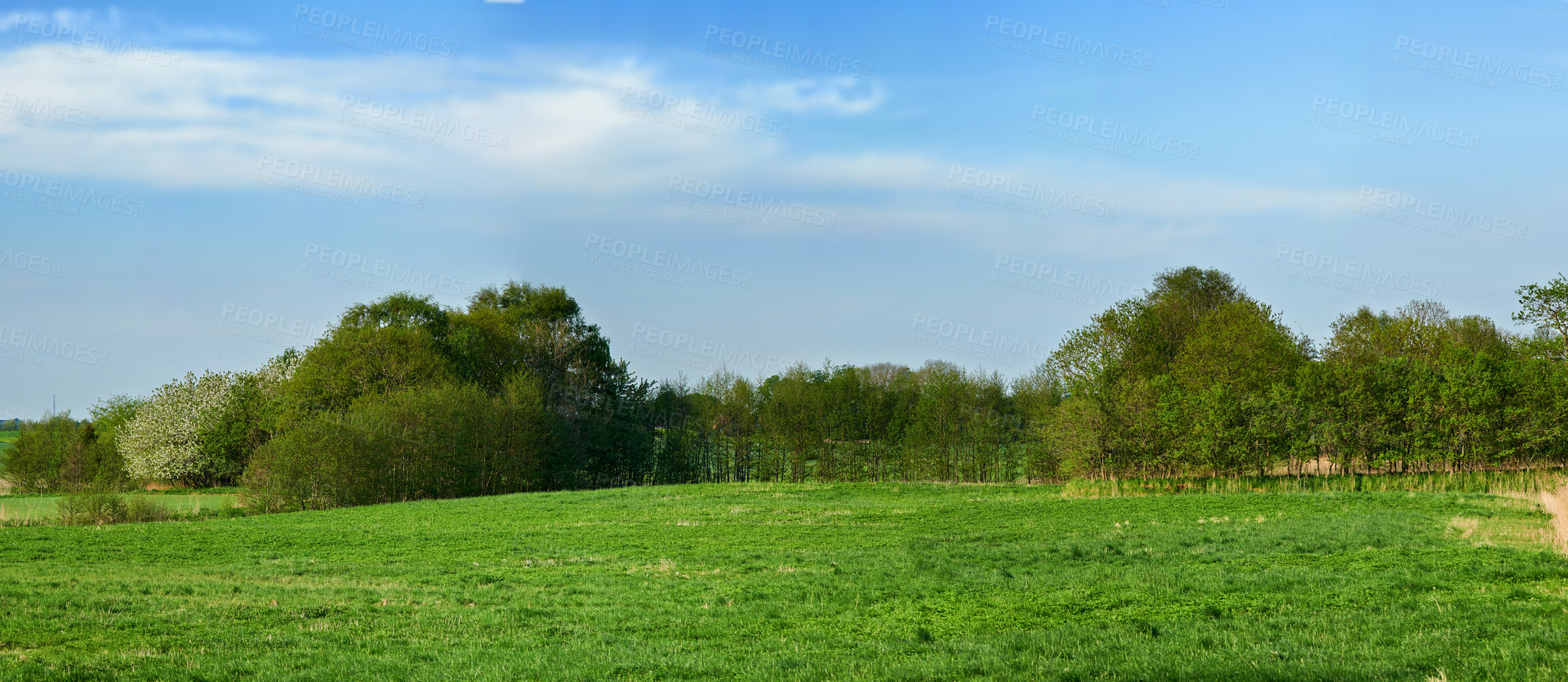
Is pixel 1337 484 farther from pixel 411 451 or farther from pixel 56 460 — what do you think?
pixel 56 460

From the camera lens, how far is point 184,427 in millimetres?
58406

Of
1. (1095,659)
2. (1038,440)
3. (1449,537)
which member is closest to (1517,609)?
(1095,659)

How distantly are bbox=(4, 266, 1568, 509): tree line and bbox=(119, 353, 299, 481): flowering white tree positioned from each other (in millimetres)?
168

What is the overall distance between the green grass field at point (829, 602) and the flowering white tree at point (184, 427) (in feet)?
117

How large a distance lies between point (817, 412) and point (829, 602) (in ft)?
142

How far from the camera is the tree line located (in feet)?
124

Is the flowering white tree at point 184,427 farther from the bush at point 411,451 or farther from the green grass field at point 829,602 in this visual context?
the green grass field at point 829,602

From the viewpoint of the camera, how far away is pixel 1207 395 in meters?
39.3

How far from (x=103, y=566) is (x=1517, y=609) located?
24.9 metres

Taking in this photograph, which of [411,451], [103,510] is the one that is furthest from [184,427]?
[103,510]

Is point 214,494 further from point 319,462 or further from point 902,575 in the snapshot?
point 902,575

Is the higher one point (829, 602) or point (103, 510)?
point (829, 602)

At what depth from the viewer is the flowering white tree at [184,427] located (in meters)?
58.3

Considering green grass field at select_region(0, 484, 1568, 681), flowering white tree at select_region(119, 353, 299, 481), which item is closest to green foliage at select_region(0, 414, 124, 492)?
flowering white tree at select_region(119, 353, 299, 481)
